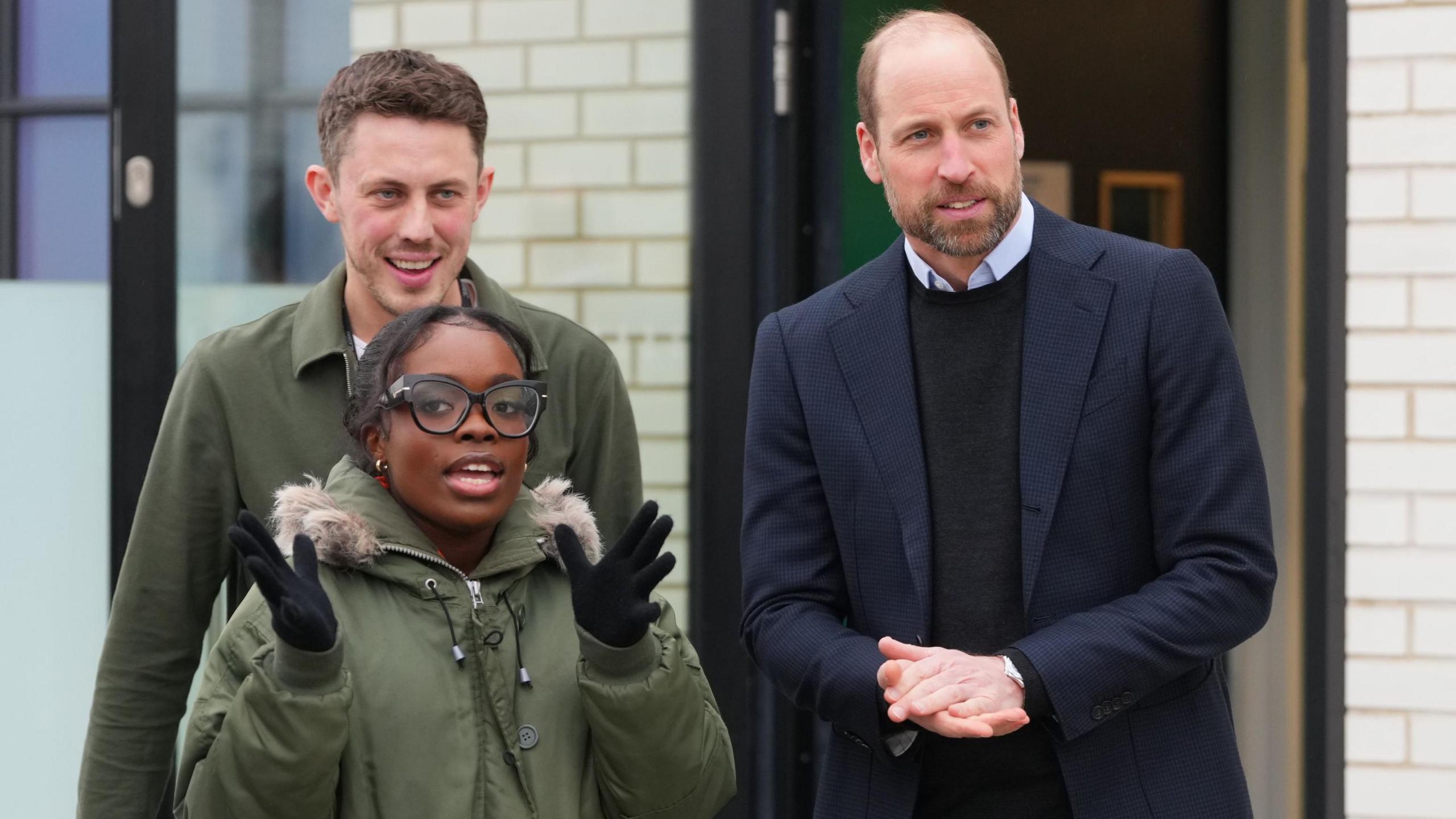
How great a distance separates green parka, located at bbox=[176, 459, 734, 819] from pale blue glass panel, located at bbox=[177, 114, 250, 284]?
196cm

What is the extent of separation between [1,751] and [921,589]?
296 centimetres

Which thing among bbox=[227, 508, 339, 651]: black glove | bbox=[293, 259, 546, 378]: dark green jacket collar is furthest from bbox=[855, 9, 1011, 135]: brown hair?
bbox=[227, 508, 339, 651]: black glove

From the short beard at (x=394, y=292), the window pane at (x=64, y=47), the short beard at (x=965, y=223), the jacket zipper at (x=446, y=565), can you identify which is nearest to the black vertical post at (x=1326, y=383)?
the short beard at (x=965, y=223)

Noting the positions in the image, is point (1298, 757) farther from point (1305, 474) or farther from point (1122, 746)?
point (1122, 746)

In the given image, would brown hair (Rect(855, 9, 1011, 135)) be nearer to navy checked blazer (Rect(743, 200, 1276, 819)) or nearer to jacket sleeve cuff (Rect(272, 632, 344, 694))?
navy checked blazer (Rect(743, 200, 1276, 819))

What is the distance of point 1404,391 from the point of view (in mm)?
3953

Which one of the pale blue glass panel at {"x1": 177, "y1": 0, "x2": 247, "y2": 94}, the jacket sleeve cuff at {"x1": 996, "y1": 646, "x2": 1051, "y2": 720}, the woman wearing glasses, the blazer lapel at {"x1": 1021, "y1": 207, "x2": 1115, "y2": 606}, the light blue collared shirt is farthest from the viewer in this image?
the pale blue glass panel at {"x1": 177, "y1": 0, "x2": 247, "y2": 94}

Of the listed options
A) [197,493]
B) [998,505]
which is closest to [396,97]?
[197,493]

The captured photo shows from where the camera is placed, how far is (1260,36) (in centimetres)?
499

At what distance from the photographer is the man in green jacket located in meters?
2.76

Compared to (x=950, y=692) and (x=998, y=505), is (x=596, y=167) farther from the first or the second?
(x=950, y=692)

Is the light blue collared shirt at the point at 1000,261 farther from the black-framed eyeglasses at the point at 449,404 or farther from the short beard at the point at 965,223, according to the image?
the black-framed eyeglasses at the point at 449,404

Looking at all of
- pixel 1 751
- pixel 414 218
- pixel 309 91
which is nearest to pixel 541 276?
pixel 309 91

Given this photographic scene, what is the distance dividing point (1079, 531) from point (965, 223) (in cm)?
47
